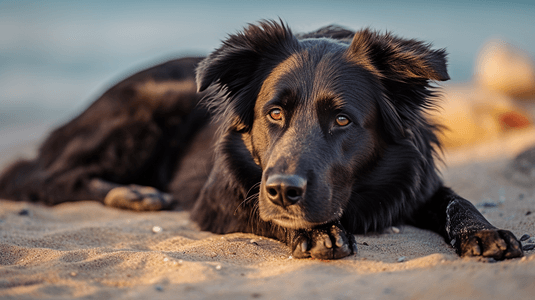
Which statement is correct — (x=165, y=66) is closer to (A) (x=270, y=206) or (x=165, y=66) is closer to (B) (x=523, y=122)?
(A) (x=270, y=206)

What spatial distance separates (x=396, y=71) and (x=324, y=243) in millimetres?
1497

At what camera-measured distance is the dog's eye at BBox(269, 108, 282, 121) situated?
3.24 m

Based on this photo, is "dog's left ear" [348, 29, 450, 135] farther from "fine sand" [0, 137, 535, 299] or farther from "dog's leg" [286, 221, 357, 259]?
"dog's leg" [286, 221, 357, 259]

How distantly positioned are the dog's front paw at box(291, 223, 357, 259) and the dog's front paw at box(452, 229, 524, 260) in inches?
26.7

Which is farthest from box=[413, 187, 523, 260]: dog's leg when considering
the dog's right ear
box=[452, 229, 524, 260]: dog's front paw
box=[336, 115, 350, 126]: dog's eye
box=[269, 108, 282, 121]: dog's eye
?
the dog's right ear

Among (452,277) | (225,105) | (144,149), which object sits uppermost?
(225,105)

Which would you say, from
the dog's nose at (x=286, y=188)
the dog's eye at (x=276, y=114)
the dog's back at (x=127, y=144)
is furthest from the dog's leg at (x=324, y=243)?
the dog's back at (x=127, y=144)

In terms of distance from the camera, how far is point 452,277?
2033mm

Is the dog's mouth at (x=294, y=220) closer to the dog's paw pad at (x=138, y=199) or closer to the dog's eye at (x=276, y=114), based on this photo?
the dog's eye at (x=276, y=114)

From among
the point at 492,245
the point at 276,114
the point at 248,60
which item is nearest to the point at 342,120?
the point at 276,114

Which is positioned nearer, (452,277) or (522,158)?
(452,277)

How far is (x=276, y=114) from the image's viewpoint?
3258mm

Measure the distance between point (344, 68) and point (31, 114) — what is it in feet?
49.4

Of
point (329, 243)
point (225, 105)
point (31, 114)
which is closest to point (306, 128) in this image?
point (329, 243)
